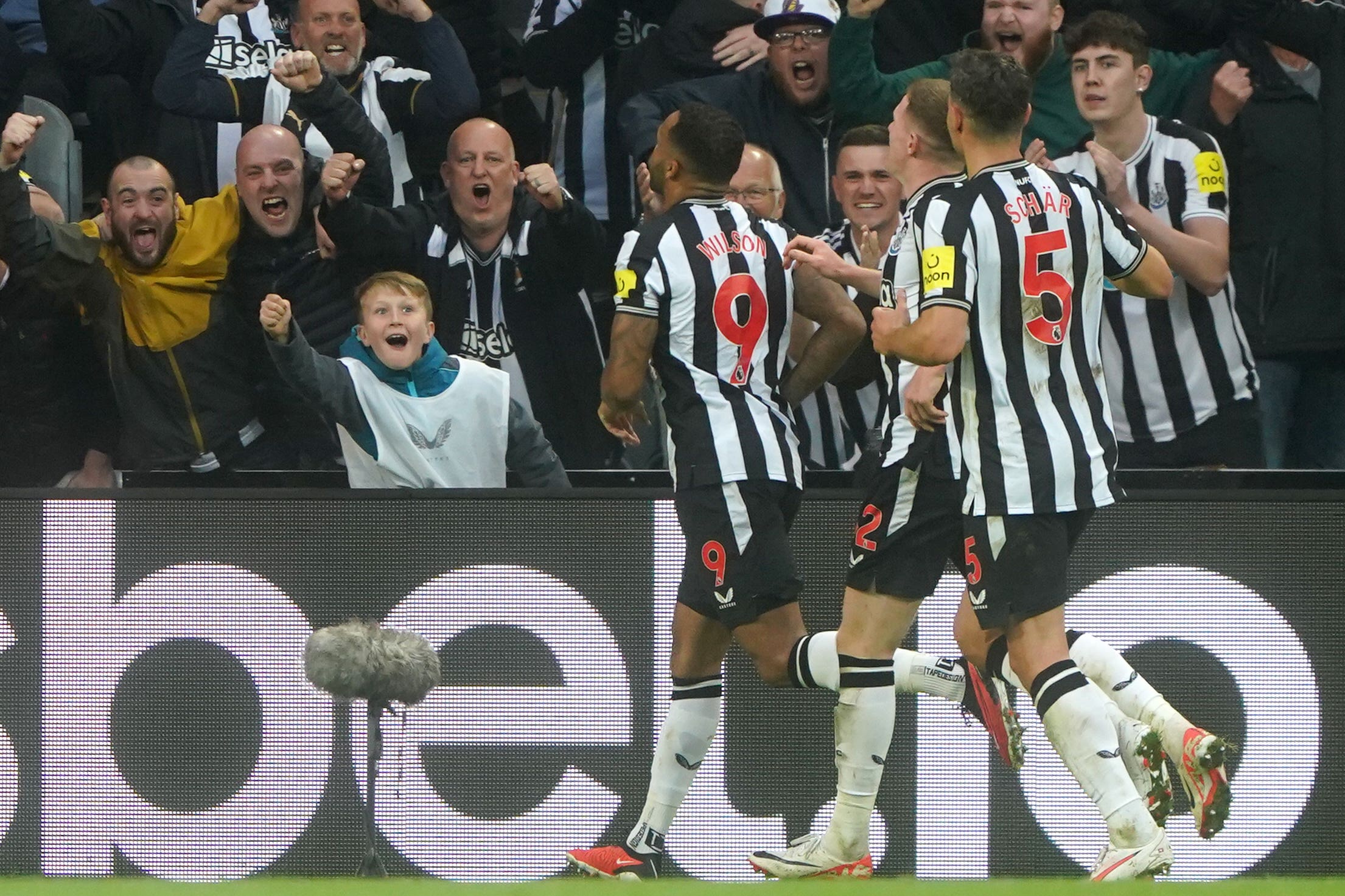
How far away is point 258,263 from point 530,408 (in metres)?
1.08

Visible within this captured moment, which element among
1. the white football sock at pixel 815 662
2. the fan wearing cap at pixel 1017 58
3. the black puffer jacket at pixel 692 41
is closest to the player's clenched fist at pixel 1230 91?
the fan wearing cap at pixel 1017 58

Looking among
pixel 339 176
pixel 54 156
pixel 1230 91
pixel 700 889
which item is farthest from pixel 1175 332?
pixel 54 156

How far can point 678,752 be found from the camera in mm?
5188

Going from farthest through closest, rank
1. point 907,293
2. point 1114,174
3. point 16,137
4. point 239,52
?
point 239,52
point 1114,174
point 16,137
point 907,293

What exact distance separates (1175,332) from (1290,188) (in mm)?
811

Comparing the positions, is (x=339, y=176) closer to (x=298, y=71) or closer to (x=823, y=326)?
(x=298, y=71)

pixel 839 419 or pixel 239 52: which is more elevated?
pixel 239 52

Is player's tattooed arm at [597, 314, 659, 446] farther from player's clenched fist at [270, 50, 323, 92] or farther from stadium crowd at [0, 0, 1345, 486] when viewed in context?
player's clenched fist at [270, 50, 323, 92]

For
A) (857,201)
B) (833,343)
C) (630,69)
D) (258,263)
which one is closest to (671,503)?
(833,343)

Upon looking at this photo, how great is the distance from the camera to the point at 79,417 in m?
6.32

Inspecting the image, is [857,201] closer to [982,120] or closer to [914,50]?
[914,50]

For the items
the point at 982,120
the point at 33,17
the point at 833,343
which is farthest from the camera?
the point at 33,17

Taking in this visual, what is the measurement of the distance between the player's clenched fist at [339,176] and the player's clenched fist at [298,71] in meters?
0.26

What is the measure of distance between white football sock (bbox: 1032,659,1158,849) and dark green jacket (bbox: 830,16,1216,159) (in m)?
2.57
